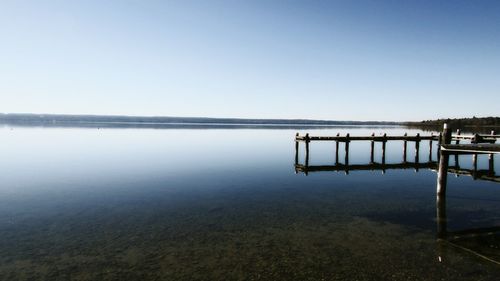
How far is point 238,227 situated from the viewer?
12.2 metres

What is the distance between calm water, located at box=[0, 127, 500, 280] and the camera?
888 centimetres

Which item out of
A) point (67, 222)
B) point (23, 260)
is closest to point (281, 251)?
point (23, 260)

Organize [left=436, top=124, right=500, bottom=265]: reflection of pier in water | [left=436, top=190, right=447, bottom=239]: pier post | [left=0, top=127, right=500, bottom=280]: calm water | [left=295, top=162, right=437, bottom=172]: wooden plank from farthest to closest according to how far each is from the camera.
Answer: [left=295, top=162, right=437, bottom=172]: wooden plank
[left=436, top=190, right=447, bottom=239]: pier post
[left=436, top=124, right=500, bottom=265]: reflection of pier in water
[left=0, top=127, right=500, bottom=280]: calm water

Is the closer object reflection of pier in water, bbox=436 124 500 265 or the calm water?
the calm water

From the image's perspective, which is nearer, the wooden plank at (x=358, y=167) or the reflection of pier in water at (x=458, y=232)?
the reflection of pier in water at (x=458, y=232)

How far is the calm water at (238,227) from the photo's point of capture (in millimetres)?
8883

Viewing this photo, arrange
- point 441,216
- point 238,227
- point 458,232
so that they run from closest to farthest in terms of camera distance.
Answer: point 458,232 < point 238,227 < point 441,216

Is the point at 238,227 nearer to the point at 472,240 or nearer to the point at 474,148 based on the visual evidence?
the point at 472,240

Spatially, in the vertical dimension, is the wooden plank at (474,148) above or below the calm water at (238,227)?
above

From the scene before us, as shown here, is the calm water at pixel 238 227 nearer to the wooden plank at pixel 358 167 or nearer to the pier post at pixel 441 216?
the pier post at pixel 441 216

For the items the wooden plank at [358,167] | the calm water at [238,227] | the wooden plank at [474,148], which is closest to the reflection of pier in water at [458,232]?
the wooden plank at [474,148]

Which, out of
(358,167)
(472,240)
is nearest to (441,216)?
(472,240)

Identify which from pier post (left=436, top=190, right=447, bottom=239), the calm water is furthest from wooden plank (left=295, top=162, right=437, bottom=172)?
pier post (left=436, top=190, right=447, bottom=239)

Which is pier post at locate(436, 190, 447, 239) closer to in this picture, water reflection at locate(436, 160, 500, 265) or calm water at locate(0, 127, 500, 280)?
water reflection at locate(436, 160, 500, 265)
